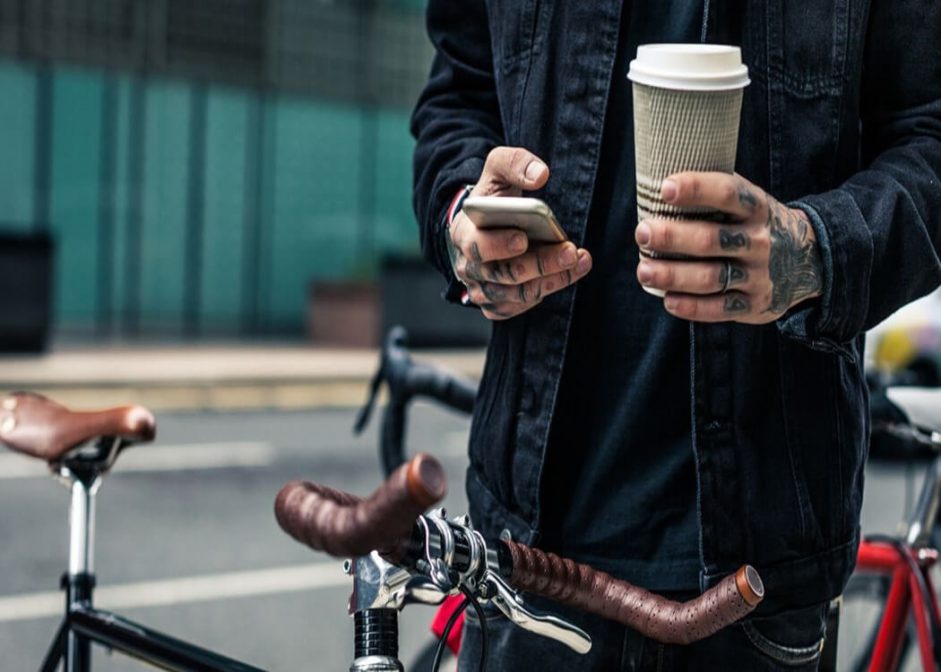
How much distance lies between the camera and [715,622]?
4.38 feet

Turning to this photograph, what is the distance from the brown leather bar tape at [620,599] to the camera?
1335 millimetres

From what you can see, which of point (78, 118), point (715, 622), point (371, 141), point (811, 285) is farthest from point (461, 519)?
Answer: point (371, 141)

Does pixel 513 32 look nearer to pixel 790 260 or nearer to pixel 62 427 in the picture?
pixel 790 260

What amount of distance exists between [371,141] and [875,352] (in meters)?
10.6

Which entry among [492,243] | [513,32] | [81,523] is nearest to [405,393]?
[81,523]

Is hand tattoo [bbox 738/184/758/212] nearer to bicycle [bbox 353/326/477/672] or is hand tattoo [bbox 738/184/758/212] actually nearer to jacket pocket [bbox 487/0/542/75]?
jacket pocket [bbox 487/0/542/75]

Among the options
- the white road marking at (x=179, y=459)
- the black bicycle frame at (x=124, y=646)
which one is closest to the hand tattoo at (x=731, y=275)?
the black bicycle frame at (x=124, y=646)

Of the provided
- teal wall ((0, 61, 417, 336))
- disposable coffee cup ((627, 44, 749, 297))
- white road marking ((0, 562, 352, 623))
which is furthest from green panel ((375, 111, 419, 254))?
disposable coffee cup ((627, 44, 749, 297))

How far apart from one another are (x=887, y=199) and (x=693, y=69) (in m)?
0.41

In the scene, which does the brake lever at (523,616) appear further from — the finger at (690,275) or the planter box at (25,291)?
the planter box at (25,291)

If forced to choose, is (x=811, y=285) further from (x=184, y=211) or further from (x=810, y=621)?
(x=184, y=211)

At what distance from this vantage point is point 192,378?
1326 cm

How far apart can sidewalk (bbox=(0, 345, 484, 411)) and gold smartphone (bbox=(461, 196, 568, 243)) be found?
11231mm

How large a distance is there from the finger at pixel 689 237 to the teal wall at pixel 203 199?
1695cm
